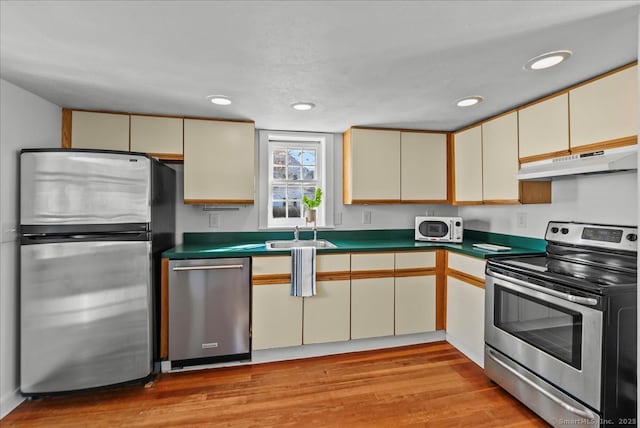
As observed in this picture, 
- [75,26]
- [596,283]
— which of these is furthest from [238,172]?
[596,283]

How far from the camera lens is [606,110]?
5.83ft

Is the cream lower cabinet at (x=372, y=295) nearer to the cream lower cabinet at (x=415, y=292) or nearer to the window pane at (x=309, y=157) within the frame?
the cream lower cabinet at (x=415, y=292)

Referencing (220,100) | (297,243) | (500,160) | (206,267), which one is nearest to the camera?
(220,100)

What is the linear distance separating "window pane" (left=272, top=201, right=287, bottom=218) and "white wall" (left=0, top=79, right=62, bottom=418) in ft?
6.34

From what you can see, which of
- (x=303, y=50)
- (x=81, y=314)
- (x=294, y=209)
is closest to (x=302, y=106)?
(x=303, y=50)

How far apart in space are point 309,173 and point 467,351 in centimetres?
222

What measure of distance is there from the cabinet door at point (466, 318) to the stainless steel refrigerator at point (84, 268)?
7.99 feet

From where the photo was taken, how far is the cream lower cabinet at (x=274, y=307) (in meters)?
2.54

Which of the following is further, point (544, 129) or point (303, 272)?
point (303, 272)

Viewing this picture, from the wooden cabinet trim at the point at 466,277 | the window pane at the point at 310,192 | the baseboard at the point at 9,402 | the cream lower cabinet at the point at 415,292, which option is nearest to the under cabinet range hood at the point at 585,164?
the wooden cabinet trim at the point at 466,277

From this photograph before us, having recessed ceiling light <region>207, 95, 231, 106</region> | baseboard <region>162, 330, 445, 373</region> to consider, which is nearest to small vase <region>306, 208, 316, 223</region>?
baseboard <region>162, 330, 445, 373</region>

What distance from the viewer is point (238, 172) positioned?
2814mm

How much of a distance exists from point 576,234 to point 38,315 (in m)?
3.58

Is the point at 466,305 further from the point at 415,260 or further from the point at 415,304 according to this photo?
the point at 415,260
